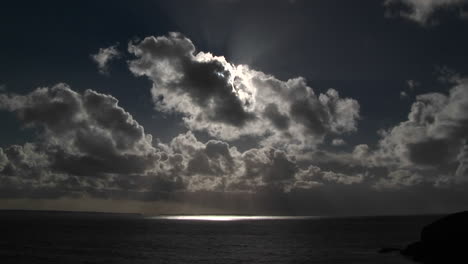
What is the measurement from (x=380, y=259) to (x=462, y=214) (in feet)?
55.7

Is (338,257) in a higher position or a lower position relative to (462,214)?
lower

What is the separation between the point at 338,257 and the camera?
84062 mm

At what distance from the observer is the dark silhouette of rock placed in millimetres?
65750

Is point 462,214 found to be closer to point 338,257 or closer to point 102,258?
point 338,257

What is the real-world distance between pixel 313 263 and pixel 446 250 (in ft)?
74.1

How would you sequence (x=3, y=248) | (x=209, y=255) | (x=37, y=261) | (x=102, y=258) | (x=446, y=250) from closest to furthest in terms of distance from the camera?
(x=446, y=250) < (x=37, y=261) < (x=102, y=258) < (x=209, y=255) < (x=3, y=248)

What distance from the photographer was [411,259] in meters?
77.5

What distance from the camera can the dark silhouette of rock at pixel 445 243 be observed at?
65750mm

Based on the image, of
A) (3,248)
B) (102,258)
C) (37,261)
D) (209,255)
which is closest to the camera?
(37,261)

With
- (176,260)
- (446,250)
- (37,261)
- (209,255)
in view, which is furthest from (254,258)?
(37,261)

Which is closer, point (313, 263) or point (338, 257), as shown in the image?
point (313, 263)

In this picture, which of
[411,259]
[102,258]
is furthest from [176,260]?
[411,259]

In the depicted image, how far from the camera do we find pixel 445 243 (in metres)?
69.9

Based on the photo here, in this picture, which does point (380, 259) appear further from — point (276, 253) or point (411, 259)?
point (276, 253)
